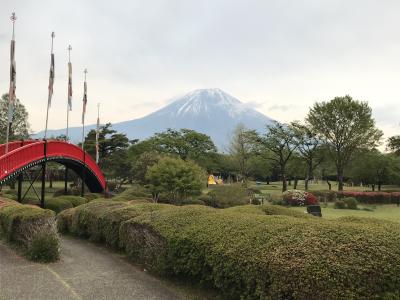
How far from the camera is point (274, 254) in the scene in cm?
559

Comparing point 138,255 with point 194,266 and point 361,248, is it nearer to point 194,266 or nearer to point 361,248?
point 194,266

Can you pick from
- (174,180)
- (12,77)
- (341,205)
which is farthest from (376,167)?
(12,77)

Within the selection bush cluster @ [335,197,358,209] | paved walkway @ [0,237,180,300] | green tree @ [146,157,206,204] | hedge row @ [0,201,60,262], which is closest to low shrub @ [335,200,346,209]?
bush cluster @ [335,197,358,209]

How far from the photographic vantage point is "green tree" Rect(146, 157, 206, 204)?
3353 centimetres

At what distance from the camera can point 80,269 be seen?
9688mm

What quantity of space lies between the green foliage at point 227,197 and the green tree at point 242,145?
28.9 m

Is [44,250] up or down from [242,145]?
down

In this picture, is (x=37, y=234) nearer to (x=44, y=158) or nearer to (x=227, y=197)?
(x=44, y=158)

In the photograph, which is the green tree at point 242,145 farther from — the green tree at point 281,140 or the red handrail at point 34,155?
the red handrail at point 34,155

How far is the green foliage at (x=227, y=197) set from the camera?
34281mm

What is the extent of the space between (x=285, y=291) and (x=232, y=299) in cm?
163

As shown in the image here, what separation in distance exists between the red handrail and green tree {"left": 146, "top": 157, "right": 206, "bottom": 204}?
17.4ft

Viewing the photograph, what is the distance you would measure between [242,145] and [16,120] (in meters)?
32.3

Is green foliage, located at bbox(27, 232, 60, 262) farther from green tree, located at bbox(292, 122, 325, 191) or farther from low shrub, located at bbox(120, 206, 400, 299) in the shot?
green tree, located at bbox(292, 122, 325, 191)
